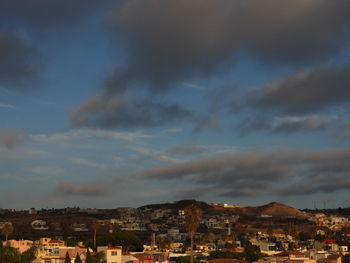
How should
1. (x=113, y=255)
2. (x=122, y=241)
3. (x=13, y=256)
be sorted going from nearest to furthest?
(x=13, y=256) → (x=113, y=255) → (x=122, y=241)

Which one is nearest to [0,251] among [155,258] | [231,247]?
[155,258]

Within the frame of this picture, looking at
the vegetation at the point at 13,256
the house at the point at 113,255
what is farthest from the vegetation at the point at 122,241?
the vegetation at the point at 13,256

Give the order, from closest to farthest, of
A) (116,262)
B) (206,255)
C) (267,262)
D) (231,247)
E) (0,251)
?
(0,251) → (116,262) → (267,262) → (206,255) → (231,247)

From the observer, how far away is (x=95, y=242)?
167 metres

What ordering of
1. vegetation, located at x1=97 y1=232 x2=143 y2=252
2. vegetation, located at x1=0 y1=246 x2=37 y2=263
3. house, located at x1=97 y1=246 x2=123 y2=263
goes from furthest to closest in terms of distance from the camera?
vegetation, located at x1=97 y1=232 x2=143 y2=252
house, located at x1=97 y1=246 x2=123 y2=263
vegetation, located at x1=0 y1=246 x2=37 y2=263

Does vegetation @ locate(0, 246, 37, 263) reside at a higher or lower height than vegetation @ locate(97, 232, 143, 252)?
lower

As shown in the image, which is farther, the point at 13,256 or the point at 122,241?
the point at 122,241

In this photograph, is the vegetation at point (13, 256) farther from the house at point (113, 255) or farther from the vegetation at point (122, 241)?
the vegetation at point (122, 241)

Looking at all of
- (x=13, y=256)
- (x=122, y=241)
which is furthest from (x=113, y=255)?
(x=122, y=241)

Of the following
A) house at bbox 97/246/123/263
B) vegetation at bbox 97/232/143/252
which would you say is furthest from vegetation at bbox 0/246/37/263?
vegetation at bbox 97/232/143/252

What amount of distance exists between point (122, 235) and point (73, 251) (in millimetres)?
40541

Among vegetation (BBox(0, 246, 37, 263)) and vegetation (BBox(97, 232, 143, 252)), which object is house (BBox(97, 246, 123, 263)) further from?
vegetation (BBox(97, 232, 143, 252))

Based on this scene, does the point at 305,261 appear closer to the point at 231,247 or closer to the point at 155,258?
the point at 155,258

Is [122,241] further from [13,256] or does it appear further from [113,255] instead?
[13,256]
